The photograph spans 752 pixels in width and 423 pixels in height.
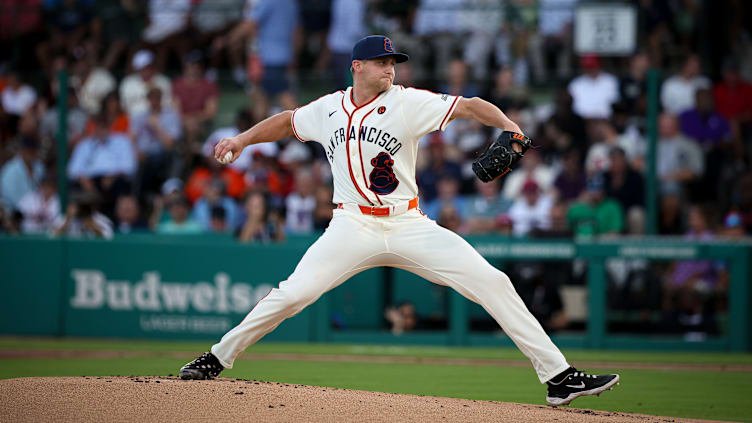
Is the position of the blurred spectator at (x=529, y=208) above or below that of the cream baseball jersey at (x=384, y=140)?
below

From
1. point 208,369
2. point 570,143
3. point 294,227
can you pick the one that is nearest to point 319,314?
point 294,227

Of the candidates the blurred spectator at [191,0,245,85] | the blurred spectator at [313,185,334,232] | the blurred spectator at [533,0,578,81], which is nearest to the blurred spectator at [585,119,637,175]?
the blurred spectator at [533,0,578,81]

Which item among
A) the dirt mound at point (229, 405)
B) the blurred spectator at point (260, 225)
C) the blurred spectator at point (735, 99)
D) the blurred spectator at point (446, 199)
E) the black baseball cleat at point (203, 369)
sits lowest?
the dirt mound at point (229, 405)

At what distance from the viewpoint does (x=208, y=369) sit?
Result: 242 inches

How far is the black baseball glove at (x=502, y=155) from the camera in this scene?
19.0ft

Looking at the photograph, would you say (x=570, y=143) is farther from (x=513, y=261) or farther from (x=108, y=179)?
(x=108, y=179)

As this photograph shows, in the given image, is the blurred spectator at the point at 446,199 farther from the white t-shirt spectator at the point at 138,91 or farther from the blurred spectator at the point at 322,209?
the white t-shirt spectator at the point at 138,91

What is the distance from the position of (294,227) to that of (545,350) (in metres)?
7.55

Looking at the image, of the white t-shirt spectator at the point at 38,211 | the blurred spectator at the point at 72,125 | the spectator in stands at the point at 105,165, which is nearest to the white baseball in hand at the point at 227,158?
the white t-shirt spectator at the point at 38,211

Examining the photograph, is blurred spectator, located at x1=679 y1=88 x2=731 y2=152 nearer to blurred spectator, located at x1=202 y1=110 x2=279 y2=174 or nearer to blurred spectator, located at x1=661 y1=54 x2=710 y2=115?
blurred spectator, located at x1=661 y1=54 x2=710 y2=115

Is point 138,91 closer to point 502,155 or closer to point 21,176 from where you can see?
point 21,176

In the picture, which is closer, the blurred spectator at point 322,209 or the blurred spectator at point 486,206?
the blurred spectator at point 322,209

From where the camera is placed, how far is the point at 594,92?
13.9 m

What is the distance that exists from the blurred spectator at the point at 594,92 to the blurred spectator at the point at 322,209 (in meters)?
3.81
